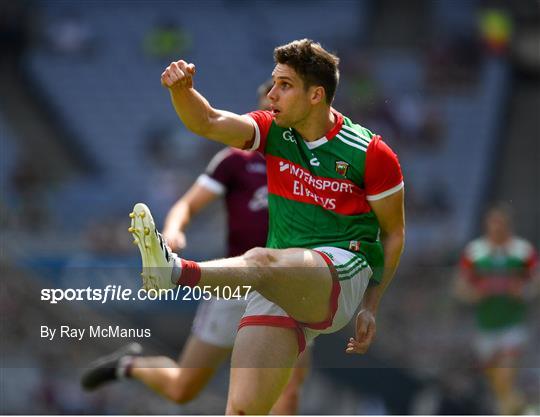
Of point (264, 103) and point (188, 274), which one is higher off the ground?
point (264, 103)

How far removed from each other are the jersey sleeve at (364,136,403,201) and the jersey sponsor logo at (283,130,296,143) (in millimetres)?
370

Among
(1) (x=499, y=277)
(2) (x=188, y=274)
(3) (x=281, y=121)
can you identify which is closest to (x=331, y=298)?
(2) (x=188, y=274)

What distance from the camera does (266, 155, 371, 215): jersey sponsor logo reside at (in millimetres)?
5766

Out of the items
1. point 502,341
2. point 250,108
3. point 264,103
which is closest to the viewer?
point 264,103

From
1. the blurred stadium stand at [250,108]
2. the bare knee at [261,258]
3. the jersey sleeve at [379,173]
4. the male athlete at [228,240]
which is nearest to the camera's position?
the bare knee at [261,258]

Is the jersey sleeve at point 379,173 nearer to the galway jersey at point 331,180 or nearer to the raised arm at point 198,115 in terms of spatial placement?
the galway jersey at point 331,180

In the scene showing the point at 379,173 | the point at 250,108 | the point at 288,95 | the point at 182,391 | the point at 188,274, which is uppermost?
the point at 250,108

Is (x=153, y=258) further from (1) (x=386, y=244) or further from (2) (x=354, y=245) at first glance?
(1) (x=386, y=244)

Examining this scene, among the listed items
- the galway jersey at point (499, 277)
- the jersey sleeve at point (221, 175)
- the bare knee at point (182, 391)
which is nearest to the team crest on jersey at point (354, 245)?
the jersey sleeve at point (221, 175)

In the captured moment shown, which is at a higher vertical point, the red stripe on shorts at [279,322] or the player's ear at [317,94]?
the player's ear at [317,94]

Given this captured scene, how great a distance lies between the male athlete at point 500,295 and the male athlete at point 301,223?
525 centimetres

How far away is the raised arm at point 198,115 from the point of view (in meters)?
5.43

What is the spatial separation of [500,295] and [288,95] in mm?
6009

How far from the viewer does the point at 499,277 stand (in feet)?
36.1
